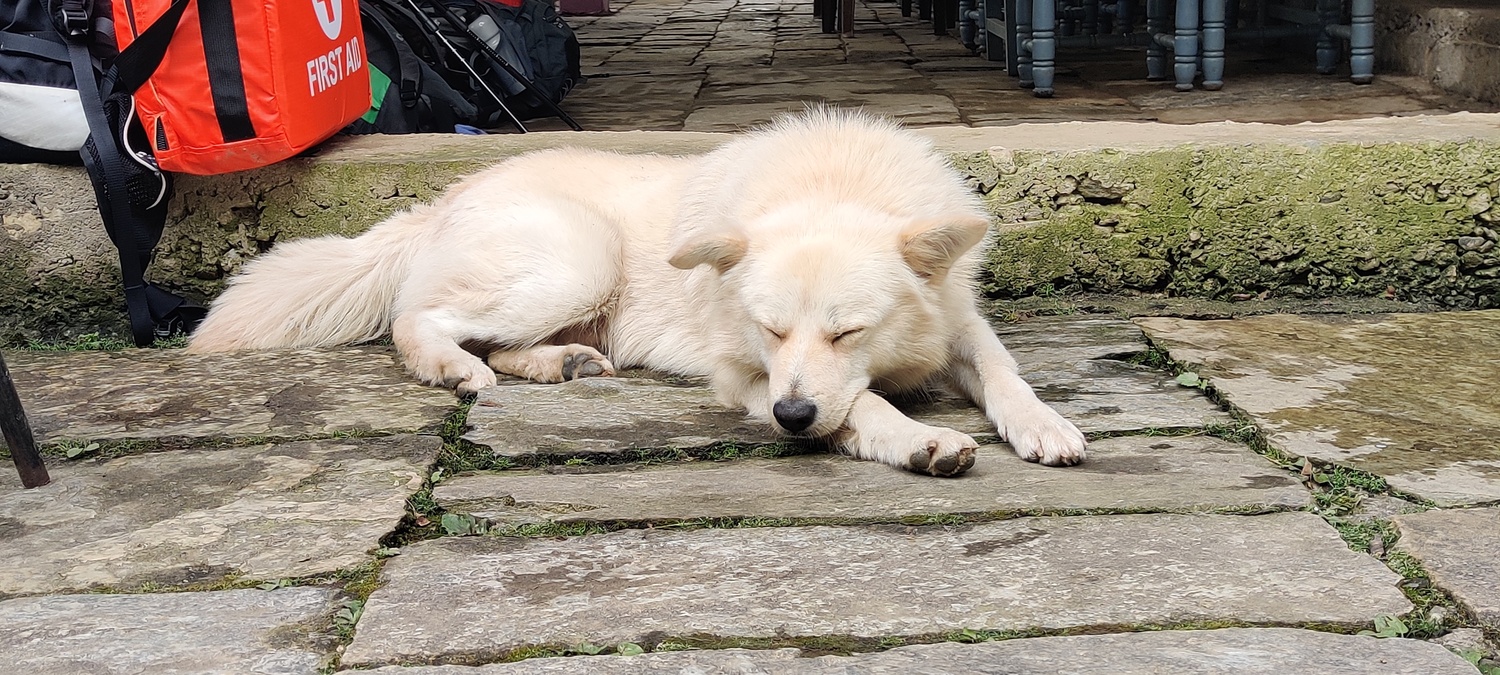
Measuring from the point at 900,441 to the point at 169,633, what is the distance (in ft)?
4.49

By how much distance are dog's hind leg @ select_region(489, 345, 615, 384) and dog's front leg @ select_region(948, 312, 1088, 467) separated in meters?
0.94

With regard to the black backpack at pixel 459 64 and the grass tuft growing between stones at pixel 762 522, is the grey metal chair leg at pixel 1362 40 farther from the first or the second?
the grass tuft growing between stones at pixel 762 522

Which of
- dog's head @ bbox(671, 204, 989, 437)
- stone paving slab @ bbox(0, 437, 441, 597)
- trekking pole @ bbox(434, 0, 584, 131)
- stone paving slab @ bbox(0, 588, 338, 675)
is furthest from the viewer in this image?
trekking pole @ bbox(434, 0, 584, 131)

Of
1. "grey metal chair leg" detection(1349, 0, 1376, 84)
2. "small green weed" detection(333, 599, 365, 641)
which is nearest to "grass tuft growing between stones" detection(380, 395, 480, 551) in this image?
"small green weed" detection(333, 599, 365, 641)

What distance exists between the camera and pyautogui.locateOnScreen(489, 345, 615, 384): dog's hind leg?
134 inches

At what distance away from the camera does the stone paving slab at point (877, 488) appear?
2.30 meters

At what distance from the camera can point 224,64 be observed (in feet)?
11.6

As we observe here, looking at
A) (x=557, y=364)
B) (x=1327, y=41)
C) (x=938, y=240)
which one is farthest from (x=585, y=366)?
(x=1327, y=41)

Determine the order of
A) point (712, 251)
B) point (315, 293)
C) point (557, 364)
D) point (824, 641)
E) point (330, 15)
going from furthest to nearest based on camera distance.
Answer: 1. point (330, 15)
2. point (315, 293)
3. point (557, 364)
4. point (712, 251)
5. point (824, 641)

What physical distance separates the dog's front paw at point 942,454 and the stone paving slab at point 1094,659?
0.74 meters

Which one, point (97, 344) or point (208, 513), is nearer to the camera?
point (208, 513)

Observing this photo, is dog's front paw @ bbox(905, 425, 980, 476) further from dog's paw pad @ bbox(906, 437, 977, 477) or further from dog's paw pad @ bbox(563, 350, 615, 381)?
dog's paw pad @ bbox(563, 350, 615, 381)

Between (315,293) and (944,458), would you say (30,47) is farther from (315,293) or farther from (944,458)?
(944,458)

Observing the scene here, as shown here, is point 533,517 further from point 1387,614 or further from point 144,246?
point 144,246
